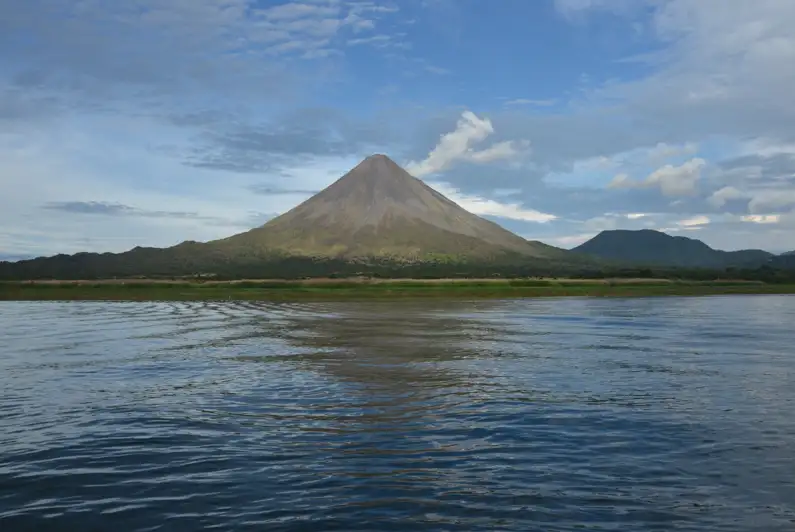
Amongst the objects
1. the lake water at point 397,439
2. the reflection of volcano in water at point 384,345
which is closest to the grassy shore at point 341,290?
the reflection of volcano in water at point 384,345

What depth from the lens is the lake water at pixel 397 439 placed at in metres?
14.0

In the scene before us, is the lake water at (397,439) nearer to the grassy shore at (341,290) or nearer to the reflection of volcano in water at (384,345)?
the reflection of volcano in water at (384,345)

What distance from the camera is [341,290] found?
13975 centimetres

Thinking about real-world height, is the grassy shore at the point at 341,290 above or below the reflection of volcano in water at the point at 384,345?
above

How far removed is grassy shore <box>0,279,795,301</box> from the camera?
127188 mm

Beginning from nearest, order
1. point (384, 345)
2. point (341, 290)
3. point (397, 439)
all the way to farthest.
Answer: point (397, 439)
point (384, 345)
point (341, 290)

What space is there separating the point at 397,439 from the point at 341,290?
120305 mm

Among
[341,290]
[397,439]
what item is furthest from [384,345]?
[341,290]

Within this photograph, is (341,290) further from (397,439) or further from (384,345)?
(397,439)

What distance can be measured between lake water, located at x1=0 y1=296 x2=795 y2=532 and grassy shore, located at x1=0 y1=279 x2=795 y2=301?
8514 cm

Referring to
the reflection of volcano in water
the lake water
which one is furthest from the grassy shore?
the lake water

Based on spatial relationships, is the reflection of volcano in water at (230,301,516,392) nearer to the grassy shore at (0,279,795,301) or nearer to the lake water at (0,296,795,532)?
the lake water at (0,296,795,532)

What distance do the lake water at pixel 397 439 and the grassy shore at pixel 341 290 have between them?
3352 inches

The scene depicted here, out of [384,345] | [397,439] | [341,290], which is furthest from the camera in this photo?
[341,290]
